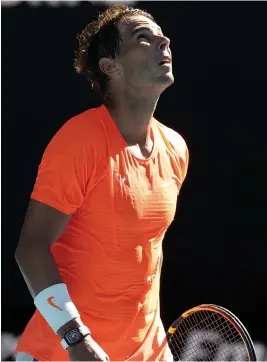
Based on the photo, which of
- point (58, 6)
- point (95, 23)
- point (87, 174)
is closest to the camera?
point (87, 174)

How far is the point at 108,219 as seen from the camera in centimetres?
255

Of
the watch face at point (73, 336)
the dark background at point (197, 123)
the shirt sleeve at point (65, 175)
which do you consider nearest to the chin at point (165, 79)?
the shirt sleeve at point (65, 175)

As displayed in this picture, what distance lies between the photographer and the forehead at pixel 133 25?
2.86 m

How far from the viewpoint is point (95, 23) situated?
9.78 feet

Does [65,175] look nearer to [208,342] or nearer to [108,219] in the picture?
[108,219]

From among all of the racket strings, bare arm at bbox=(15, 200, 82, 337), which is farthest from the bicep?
the racket strings

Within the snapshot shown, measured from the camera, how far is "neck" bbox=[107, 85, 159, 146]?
276 centimetres

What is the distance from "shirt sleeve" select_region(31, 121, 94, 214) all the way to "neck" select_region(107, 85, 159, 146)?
0.27 m

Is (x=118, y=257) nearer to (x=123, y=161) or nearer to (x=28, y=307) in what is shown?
(x=123, y=161)

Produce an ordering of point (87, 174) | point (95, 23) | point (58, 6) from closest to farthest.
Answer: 1. point (87, 174)
2. point (95, 23)
3. point (58, 6)

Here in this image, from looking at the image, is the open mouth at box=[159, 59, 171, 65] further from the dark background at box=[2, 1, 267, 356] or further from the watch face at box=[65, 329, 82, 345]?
the dark background at box=[2, 1, 267, 356]

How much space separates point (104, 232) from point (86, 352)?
0.36 metres

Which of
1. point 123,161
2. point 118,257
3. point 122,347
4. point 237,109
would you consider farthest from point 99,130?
point 237,109

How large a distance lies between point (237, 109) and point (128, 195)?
245 cm
